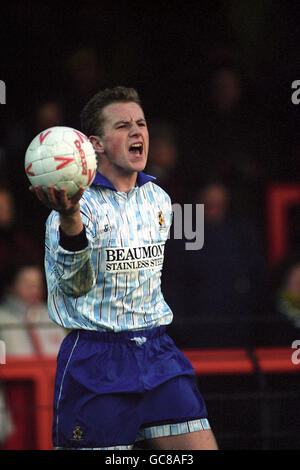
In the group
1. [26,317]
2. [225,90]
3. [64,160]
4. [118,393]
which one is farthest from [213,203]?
[64,160]

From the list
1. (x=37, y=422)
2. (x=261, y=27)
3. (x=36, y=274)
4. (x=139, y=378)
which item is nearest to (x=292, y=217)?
(x=261, y=27)

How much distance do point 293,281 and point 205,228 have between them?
2.30 ft

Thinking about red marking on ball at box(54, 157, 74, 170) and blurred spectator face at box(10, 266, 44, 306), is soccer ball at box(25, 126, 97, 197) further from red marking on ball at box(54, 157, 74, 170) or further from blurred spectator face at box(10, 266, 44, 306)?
blurred spectator face at box(10, 266, 44, 306)

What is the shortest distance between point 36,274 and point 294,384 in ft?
5.81

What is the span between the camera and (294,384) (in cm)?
525

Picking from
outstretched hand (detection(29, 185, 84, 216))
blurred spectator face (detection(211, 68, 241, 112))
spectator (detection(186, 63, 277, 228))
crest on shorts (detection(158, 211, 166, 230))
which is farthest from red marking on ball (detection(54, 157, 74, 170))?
blurred spectator face (detection(211, 68, 241, 112))

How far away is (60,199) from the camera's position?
10.2 ft

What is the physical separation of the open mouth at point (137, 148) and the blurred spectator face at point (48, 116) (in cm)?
251

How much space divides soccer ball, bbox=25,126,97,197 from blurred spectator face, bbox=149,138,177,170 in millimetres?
2681

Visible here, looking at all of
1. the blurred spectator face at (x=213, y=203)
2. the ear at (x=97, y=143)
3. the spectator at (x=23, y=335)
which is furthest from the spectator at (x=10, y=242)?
the ear at (x=97, y=143)

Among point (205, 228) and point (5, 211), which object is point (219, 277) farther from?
point (5, 211)

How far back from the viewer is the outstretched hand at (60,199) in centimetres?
309

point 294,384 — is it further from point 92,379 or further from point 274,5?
point 274,5
